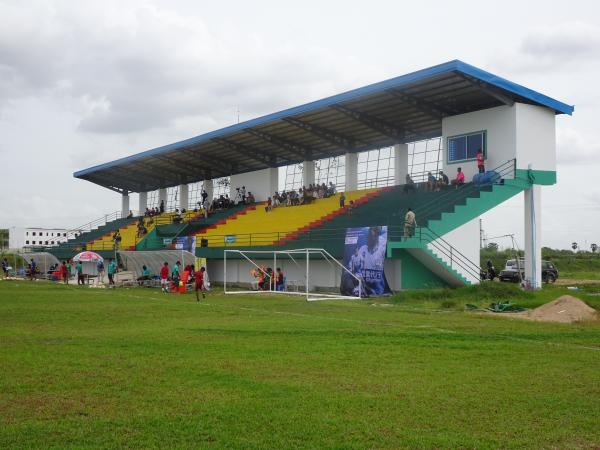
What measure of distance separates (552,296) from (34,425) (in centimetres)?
2172

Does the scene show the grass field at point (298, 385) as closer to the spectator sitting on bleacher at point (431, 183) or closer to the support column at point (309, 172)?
the spectator sitting on bleacher at point (431, 183)

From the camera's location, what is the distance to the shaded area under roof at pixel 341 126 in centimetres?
3338

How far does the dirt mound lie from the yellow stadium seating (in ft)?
66.5

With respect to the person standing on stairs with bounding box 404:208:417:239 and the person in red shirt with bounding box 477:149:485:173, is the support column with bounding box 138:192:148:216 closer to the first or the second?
the person in red shirt with bounding box 477:149:485:173

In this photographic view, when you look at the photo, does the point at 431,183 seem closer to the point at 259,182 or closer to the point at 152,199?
the point at 259,182

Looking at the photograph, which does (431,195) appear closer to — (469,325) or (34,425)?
(469,325)

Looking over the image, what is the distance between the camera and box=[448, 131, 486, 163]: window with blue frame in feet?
116

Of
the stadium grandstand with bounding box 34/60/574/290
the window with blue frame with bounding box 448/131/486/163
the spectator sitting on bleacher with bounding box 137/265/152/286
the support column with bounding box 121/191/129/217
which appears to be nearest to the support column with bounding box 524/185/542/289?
the stadium grandstand with bounding box 34/60/574/290

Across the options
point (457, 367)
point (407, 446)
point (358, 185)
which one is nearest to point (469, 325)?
point (457, 367)

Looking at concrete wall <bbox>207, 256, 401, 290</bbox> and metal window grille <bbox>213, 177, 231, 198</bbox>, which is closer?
concrete wall <bbox>207, 256, 401, 290</bbox>

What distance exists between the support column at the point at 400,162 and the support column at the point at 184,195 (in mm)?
27954

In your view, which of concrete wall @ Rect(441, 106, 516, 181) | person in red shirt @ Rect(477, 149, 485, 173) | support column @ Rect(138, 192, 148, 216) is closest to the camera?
concrete wall @ Rect(441, 106, 516, 181)

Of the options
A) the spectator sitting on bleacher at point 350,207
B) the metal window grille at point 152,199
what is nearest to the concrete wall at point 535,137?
the spectator sitting on bleacher at point 350,207

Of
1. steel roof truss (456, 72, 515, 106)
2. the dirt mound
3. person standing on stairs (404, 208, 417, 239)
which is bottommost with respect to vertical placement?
the dirt mound
